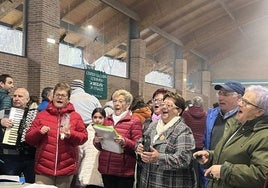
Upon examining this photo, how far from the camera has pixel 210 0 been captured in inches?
672

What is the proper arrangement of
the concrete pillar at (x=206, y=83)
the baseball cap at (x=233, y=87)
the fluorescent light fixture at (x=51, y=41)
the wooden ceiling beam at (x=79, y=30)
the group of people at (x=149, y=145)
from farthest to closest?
the concrete pillar at (x=206, y=83), the wooden ceiling beam at (x=79, y=30), the fluorescent light fixture at (x=51, y=41), the baseball cap at (x=233, y=87), the group of people at (x=149, y=145)

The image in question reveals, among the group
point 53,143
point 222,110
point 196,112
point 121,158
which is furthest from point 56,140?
point 196,112

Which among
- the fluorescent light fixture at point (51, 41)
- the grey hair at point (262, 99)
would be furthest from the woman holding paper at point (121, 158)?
the fluorescent light fixture at point (51, 41)

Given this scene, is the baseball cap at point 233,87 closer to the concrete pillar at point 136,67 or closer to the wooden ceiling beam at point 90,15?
the wooden ceiling beam at point 90,15

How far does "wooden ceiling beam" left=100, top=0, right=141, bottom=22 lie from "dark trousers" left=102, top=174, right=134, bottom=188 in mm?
10040

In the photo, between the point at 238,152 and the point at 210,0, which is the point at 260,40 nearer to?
the point at 210,0

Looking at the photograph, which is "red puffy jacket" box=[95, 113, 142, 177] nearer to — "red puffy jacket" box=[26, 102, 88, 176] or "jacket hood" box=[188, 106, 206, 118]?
"red puffy jacket" box=[26, 102, 88, 176]

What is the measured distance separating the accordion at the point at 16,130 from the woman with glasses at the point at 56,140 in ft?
0.75

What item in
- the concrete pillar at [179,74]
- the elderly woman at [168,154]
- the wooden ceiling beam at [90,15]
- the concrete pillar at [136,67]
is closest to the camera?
the elderly woman at [168,154]

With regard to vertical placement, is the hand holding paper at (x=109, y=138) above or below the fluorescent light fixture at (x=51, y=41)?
below

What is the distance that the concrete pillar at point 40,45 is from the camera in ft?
32.0

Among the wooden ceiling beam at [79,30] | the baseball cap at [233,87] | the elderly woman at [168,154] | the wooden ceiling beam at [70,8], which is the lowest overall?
the elderly woman at [168,154]

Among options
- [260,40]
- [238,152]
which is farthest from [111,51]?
[260,40]

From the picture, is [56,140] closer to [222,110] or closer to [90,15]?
[222,110]
